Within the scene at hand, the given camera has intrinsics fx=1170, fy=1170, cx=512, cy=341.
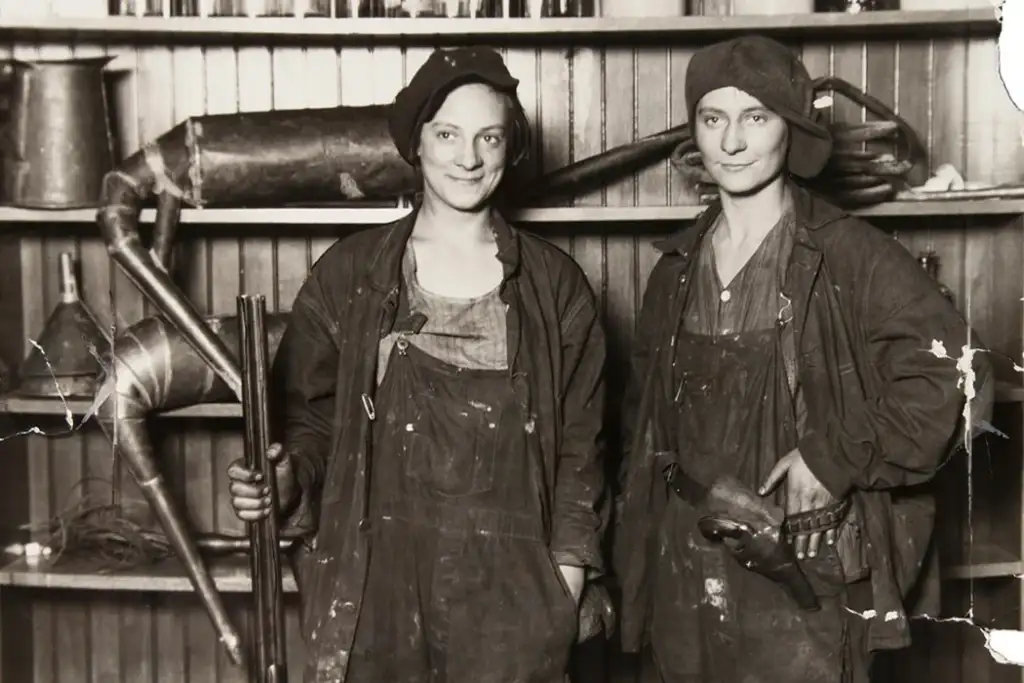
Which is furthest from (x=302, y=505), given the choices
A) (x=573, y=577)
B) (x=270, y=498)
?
(x=573, y=577)

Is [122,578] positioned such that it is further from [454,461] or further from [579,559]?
[579,559]

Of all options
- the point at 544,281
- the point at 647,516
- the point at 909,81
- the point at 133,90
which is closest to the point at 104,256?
the point at 133,90

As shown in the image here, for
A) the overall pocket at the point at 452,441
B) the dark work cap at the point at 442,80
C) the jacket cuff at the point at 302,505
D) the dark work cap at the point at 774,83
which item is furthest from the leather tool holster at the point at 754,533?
the dark work cap at the point at 442,80

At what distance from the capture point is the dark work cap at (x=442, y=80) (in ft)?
6.40

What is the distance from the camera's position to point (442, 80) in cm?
195

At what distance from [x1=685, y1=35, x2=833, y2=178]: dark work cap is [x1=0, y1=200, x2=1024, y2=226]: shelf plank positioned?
1.44 feet

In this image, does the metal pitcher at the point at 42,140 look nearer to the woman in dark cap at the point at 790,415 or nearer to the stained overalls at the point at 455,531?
the stained overalls at the point at 455,531

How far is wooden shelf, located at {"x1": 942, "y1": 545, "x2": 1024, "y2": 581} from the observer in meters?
2.60

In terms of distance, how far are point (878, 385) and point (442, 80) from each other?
91 cm

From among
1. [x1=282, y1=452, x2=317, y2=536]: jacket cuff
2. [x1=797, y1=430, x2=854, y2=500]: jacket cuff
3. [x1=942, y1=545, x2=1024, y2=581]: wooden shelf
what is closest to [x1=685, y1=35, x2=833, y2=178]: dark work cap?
[x1=797, y1=430, x2=854, y2=500]: jacket cuff

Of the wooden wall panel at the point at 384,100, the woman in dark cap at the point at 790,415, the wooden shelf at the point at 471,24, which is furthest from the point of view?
the wooden wall panel at the point at 384,100

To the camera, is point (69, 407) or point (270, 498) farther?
point (69, 407)

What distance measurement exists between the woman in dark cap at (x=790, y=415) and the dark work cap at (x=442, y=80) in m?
0.36

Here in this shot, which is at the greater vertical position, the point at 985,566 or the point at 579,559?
the point at 579,559
